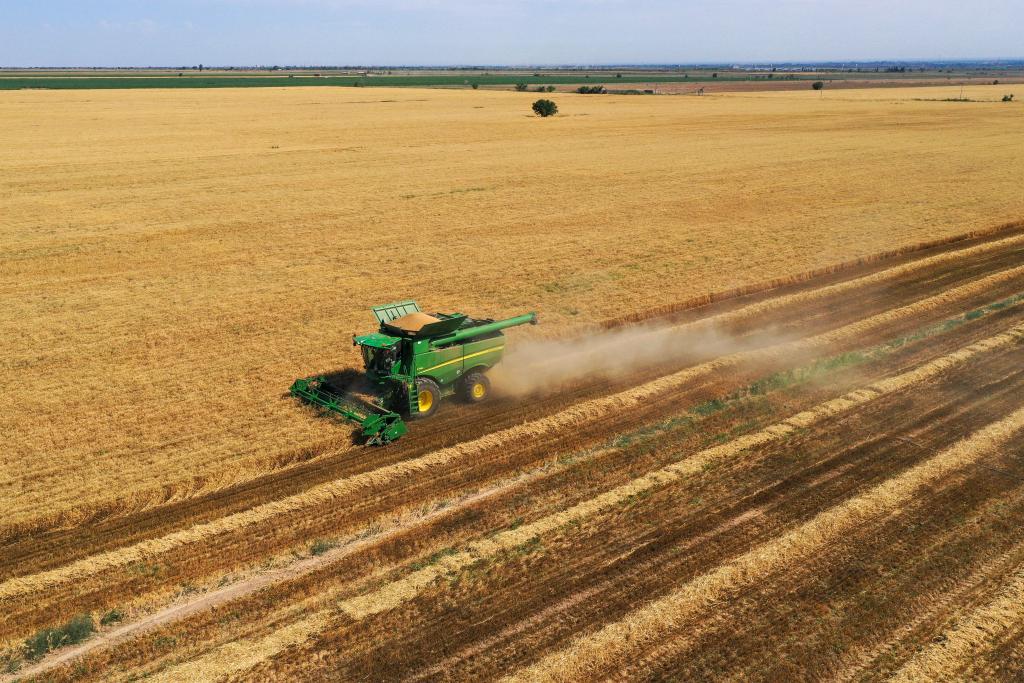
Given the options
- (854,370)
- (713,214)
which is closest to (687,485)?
(854,370)

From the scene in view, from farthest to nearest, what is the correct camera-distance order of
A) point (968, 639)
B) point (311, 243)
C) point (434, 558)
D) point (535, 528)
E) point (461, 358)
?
1. point (311, 243)
2. point (461, 358)
3. point (535, 528)
4. point (434, 558)
5. point (968, 639)

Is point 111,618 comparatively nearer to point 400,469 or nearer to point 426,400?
point 400,469

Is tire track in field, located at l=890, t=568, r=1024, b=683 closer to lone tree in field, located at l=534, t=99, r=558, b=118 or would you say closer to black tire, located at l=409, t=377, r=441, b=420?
black tire, located at l=409, t=377, r=441, b=420

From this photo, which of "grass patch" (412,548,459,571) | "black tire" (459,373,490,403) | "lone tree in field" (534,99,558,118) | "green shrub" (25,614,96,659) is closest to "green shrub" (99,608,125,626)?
"green shrub" (25,614,96,659)

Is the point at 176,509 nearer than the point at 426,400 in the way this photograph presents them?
Yes

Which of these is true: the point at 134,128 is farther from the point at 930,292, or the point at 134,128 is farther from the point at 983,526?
the point at 983,526

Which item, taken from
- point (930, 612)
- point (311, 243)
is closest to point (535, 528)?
point (930, 612)
